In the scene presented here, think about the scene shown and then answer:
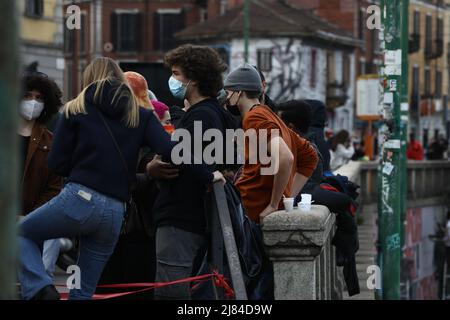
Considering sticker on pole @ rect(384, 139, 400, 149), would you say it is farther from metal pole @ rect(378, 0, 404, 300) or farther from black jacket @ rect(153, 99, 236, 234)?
black jacket @ rect(153, 99, 236, 234)

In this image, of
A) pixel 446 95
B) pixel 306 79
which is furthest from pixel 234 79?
pixel 446 95

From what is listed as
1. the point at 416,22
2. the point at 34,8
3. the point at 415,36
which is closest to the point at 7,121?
the point at 34,8

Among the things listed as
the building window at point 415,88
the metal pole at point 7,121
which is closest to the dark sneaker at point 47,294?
the metal pole at point 7,121

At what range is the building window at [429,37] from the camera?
8975 cm

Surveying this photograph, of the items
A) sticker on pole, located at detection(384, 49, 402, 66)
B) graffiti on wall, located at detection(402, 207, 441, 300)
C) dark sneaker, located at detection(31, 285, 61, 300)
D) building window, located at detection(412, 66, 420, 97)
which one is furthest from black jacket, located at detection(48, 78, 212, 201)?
building window, located at detection(412, 66, 420, 97)

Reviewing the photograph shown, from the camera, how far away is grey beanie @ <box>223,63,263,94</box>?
6945 mm

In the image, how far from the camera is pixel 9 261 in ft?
7.56

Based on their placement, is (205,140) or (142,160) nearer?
(205,140)

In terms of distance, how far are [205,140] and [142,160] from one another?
0.75 metres

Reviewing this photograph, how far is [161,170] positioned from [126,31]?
68.4 meters

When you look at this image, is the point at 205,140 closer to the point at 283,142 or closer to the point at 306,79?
the point at 283,142

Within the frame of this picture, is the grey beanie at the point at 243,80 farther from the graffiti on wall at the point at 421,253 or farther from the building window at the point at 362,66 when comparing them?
the building window at the point at 362,66

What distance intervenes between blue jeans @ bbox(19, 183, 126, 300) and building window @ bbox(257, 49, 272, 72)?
62216 millimetres

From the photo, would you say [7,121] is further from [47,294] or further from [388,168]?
[388,168]
